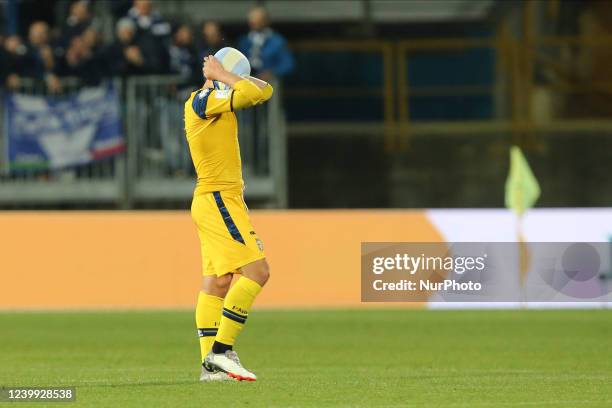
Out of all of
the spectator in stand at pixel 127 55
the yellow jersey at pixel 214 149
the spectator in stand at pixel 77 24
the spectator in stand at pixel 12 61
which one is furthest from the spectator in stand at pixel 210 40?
the yellow jersey at pixel 214 149

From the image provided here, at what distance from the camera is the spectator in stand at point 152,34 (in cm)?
2184

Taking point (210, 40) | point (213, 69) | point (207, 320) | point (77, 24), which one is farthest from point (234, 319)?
point (77, 24)

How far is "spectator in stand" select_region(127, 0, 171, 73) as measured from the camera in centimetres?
2184

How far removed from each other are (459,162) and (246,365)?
43.1 ft

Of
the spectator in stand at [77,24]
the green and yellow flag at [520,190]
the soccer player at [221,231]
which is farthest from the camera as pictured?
the spectator in stand at [77,24]

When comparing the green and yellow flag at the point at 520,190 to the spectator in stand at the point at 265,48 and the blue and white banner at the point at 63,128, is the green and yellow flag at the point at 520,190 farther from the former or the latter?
the blue and white banner at the point at 63,128

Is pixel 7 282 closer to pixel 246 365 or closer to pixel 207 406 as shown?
pixel 246 365

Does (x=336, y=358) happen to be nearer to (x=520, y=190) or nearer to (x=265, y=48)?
(x=520, y=190)

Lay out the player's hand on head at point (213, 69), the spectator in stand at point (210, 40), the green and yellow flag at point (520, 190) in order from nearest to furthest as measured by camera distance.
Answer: the player's hand on head at point (213, 69) < the spectator in stand at point (210, 40) < the green and yellow flag at point (520, 190)

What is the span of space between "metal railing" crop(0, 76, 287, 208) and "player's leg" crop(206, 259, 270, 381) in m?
10.7

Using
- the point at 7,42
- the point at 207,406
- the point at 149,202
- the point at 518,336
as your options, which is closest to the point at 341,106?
the point at 149,202

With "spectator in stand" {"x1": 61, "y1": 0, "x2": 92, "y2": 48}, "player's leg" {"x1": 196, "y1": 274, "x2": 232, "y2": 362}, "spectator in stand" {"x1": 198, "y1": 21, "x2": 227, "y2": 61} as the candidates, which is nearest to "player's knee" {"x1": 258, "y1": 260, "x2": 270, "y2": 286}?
"player's leg" {"x1": 196, "y1": 274, "x2": 232, "y2": 362}

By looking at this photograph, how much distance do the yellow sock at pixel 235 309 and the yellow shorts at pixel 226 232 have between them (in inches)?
5.6

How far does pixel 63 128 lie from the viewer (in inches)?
868
